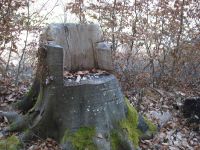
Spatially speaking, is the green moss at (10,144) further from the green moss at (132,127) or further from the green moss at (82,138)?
the green moss at (132,127)

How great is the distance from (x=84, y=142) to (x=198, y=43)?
5.47 metres

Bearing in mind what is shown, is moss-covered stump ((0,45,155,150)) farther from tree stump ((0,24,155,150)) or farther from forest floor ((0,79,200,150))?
forest floor ((0,79,200,150))

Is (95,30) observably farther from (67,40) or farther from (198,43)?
(198,43)

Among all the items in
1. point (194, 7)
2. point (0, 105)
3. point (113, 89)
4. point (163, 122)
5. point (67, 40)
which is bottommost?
point (163, 122)

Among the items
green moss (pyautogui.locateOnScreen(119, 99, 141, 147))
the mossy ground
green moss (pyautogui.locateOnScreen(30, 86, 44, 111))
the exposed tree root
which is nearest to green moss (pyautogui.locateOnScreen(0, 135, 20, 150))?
green moss (pyautogui.locateOnScreen(30, 86, 44, 111))

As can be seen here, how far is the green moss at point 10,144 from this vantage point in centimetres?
453

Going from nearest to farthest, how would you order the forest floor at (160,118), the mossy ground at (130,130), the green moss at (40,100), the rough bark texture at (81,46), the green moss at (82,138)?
the green moss at (82,138)
the mossy ground at (130,130)
the green moss at (40,100)
the forest floor at (160,118)
the rough bark texture at (81,46)

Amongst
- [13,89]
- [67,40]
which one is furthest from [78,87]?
[13,89]

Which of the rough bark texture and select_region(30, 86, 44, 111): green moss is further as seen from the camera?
the rough bark texture

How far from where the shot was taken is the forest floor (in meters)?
5.31

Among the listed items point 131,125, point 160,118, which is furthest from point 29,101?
point 160,118

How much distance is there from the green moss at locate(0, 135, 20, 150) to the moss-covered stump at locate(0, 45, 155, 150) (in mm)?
97

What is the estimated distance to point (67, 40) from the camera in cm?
541

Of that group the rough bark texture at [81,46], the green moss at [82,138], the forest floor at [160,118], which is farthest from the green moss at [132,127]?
the rough bark texture at [81,46]
